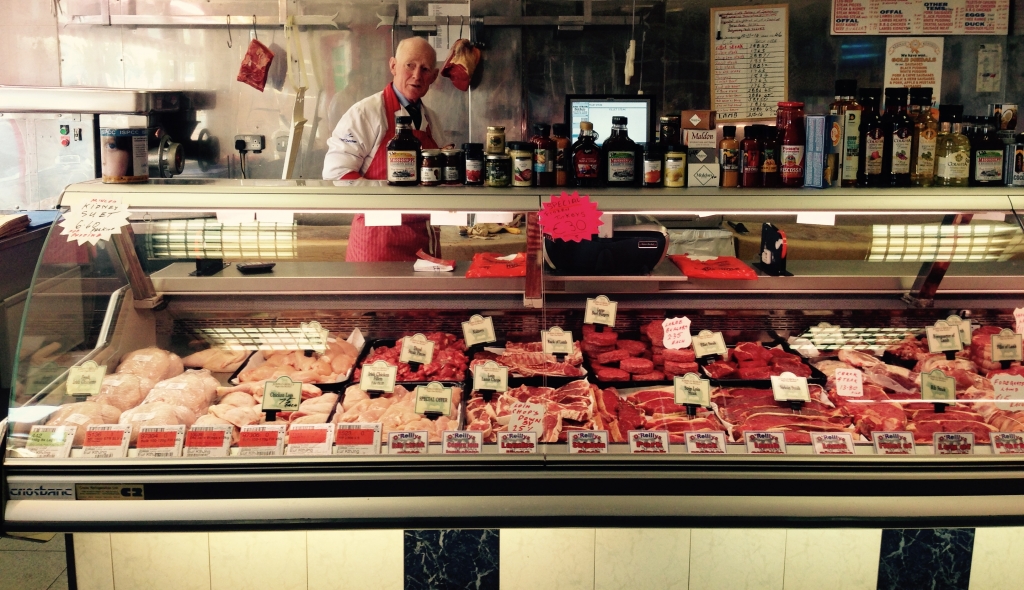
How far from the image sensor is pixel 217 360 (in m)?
3.10

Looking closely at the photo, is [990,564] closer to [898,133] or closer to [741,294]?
[741,294]

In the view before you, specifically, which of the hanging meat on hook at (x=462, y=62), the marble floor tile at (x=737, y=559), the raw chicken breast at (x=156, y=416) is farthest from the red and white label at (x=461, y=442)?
the hanging meat on hook at (x=462, y=62)

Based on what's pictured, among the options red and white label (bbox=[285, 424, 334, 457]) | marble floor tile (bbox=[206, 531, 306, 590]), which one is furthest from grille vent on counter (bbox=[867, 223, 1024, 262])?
marble floor tile (bbox=[206, 531, 306, 590])

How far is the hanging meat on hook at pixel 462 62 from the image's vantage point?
19.8 feet

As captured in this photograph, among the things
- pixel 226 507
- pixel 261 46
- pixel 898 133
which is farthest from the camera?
pixel 261 46

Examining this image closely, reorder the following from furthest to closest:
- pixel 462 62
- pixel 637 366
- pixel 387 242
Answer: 1. pixel 462 62
2. pixel 387 242
3. pixel 637 366

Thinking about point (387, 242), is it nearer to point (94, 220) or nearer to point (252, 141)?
point (94, 220)

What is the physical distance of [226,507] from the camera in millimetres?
2424

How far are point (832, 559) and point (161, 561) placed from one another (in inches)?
83.9

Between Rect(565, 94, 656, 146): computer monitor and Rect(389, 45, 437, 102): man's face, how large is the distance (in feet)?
5.21

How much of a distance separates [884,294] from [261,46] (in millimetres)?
4518

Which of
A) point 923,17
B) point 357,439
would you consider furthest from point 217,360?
point 923,17

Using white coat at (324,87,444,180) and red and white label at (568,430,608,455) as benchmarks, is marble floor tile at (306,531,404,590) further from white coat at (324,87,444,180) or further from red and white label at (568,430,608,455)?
white coat at (324,87,444,180)

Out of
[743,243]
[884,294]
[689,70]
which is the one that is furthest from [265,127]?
[884,294]
